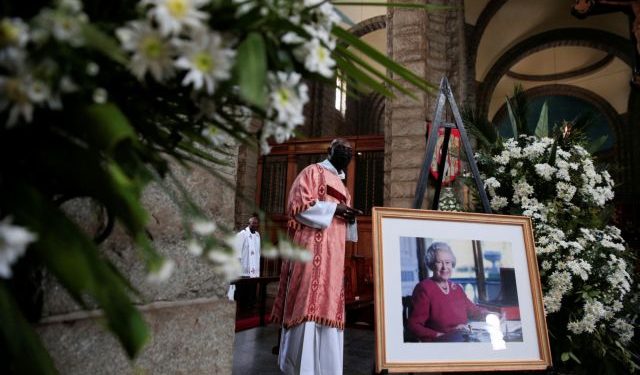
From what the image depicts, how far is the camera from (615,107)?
1447 cm

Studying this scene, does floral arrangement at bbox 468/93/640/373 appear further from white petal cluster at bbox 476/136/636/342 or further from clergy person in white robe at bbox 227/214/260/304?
clergy person in white robe at bbox 227/214/260/304

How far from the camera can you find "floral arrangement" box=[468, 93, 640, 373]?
235 cm

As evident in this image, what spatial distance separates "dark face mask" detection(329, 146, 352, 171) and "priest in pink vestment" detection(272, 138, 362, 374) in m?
0.12

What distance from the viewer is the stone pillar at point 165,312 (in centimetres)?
92

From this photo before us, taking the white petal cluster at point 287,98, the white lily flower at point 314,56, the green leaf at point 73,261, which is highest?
the white lily flower at point 314,56

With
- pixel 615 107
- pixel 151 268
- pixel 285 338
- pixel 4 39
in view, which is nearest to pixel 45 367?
pixel 151 268

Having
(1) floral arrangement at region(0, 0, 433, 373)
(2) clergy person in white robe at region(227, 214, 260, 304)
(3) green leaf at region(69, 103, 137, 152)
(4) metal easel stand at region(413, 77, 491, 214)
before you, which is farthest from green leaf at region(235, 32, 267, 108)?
(2) clergy person in white robe at region(227, 214, 260, 304)

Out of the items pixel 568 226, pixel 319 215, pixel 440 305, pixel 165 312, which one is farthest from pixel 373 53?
pixel 568 226

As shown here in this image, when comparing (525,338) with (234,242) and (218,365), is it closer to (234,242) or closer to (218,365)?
(218,365)

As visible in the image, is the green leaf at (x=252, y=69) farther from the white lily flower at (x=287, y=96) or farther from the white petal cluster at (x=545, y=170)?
the white petal cluster at (x=545, y=170)

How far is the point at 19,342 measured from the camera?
14.2 inches

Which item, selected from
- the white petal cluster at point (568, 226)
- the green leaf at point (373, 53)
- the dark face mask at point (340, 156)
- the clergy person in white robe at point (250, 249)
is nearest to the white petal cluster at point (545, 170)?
the white petal cluster at point (568, 226)

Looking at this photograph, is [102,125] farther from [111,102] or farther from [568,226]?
[568,226]

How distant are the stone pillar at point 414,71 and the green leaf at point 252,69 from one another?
4.72 m
